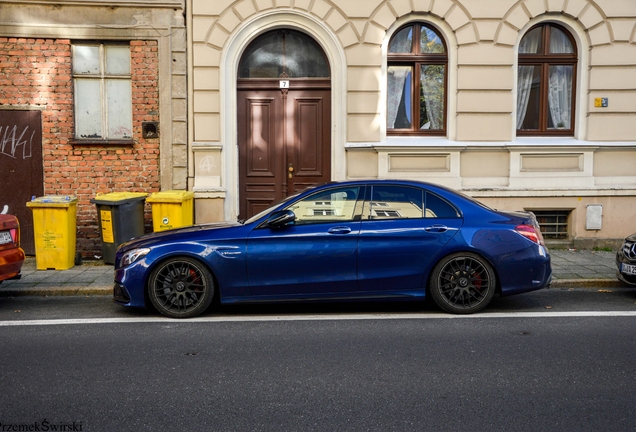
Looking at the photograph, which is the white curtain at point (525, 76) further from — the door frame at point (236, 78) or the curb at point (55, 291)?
the curb at point (55, 291)

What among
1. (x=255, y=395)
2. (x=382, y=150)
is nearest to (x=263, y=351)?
(x=255, y=395)

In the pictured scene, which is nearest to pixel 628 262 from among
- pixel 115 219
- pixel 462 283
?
pixel 462 283

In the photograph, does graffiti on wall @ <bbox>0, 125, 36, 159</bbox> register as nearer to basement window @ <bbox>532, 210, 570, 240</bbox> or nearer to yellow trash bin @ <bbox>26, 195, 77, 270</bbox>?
yellow trash bin @ <bbox>26, 195, 77, 270</bbox>

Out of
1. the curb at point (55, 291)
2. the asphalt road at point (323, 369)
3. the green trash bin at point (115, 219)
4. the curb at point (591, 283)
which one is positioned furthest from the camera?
the green trash bin at point (115, 219)

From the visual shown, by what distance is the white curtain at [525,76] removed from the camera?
12.3 meters

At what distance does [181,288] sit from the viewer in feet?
22.5

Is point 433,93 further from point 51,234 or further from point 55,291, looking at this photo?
point 55,291

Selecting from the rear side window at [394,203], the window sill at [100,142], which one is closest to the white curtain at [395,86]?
the window sill at [100,142]

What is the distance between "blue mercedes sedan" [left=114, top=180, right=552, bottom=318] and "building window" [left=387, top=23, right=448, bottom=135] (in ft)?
18.1

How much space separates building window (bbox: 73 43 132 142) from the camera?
11656 millimetres

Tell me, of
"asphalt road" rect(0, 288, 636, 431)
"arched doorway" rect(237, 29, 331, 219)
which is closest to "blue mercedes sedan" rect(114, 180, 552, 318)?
"asphalt road" rect(0, 288, 636, 431)

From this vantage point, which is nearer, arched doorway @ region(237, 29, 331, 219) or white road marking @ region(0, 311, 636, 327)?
white road marking @ region(0, 311, 636, 327)

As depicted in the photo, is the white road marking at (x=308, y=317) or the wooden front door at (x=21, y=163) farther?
the wooden front door at (x=21, y=163)

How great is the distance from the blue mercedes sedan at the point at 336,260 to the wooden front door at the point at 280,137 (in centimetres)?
516
